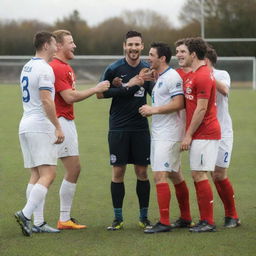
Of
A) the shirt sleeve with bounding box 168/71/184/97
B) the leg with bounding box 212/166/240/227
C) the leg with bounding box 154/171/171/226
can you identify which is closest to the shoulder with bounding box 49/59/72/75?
the shirt sleeve with bounding box 168/71/184/97

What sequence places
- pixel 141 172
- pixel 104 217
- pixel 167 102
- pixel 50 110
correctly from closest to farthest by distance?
pixel 50 110
pixel 167 102
pixel 141 172
pixel 104 217

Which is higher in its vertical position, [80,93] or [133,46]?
[133,46]

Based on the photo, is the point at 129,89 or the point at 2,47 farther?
Answer: the point at 2,47

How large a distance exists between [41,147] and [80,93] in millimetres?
693

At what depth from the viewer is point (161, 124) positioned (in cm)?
806

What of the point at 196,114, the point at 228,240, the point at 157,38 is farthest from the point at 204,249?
the point at 157,38

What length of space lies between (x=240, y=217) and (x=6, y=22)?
138ft

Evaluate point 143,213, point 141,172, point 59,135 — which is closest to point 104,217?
point 143,213

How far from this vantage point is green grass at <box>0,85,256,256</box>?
7.18 meters

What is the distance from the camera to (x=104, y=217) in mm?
8938

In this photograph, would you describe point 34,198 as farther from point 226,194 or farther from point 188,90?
point 226,194

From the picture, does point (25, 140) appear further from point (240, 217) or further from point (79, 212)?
point (240, 217)

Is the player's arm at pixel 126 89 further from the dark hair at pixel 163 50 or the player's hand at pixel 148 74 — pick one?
the dark hair at pixel 163 50

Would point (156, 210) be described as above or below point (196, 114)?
below
